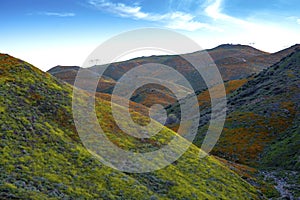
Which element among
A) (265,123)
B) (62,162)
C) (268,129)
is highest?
(62,162)

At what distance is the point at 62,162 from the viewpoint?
88.1 ft

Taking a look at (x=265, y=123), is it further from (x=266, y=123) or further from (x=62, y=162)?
(x=62, y=162)

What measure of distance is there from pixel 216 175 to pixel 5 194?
78.9ft

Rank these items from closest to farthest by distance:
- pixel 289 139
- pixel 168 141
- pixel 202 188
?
pixel 202 188 → pixel 168 141 → pixel 289 139

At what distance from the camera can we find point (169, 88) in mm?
197750

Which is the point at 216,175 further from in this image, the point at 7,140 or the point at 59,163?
the point at 7,140

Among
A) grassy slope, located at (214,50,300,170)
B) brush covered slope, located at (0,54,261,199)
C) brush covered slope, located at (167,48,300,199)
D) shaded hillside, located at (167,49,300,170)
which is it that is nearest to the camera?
brush covered slope, located at (0,54,261,199)

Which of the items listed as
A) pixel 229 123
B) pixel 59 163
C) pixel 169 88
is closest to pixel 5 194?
pixel 59 163

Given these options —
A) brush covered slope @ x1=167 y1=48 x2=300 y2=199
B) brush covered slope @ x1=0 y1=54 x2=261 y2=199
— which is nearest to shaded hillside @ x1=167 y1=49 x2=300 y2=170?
brush covered slope @ x1=167 y1=48 x2=300 y2=199

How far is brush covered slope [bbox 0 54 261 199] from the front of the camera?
23.6 metres

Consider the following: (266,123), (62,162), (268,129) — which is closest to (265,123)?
(266,123)

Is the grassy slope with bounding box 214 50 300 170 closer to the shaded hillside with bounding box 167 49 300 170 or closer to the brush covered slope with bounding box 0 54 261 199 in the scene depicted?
the shaded hillside with bounding box 167 49 300 170

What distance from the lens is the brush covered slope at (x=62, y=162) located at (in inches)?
929

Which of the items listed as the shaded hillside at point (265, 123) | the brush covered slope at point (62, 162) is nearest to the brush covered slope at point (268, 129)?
the shaded hillside at point (265, 123)
